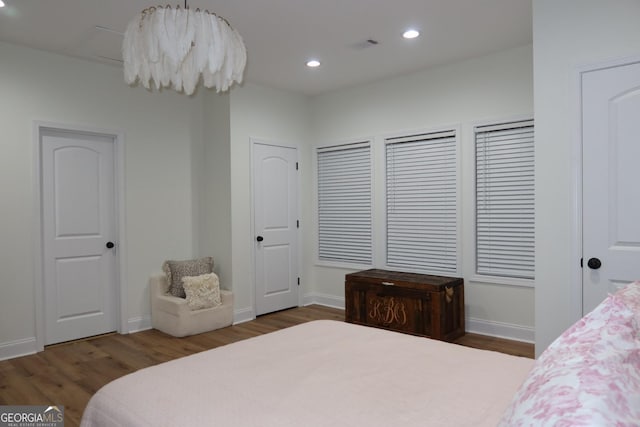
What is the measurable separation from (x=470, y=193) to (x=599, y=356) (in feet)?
11.4

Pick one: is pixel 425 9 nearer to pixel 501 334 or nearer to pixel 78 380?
pixel 501 334

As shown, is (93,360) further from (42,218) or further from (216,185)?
(216,185)

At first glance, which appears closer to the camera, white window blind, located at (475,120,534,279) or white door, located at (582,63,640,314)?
white door, located at (582,63,640,314)

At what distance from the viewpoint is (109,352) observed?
12.7 feet

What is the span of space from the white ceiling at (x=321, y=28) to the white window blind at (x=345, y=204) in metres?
1.15

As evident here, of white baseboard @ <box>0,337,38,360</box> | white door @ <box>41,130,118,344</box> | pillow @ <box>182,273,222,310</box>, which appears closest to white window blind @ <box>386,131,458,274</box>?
pillow @ <box>182,273,222,310</box>

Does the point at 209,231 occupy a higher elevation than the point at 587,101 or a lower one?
lower

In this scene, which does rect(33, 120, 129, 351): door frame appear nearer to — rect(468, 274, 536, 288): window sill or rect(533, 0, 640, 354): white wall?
rect(468, 274, 536, 288): window sill

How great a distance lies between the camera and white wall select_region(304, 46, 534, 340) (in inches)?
157

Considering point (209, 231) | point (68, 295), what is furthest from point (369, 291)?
point (68, 295)

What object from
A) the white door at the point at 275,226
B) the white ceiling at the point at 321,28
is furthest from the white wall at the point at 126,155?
the white door at the point at 275,226

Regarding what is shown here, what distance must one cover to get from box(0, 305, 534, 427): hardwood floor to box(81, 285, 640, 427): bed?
1.40 m

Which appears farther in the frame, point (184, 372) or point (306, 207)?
point (306, 207)

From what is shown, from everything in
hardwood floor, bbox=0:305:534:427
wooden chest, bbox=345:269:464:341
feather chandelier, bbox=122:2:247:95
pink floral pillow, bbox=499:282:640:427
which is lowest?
hardwood floor, bbox=0:305:534:427
